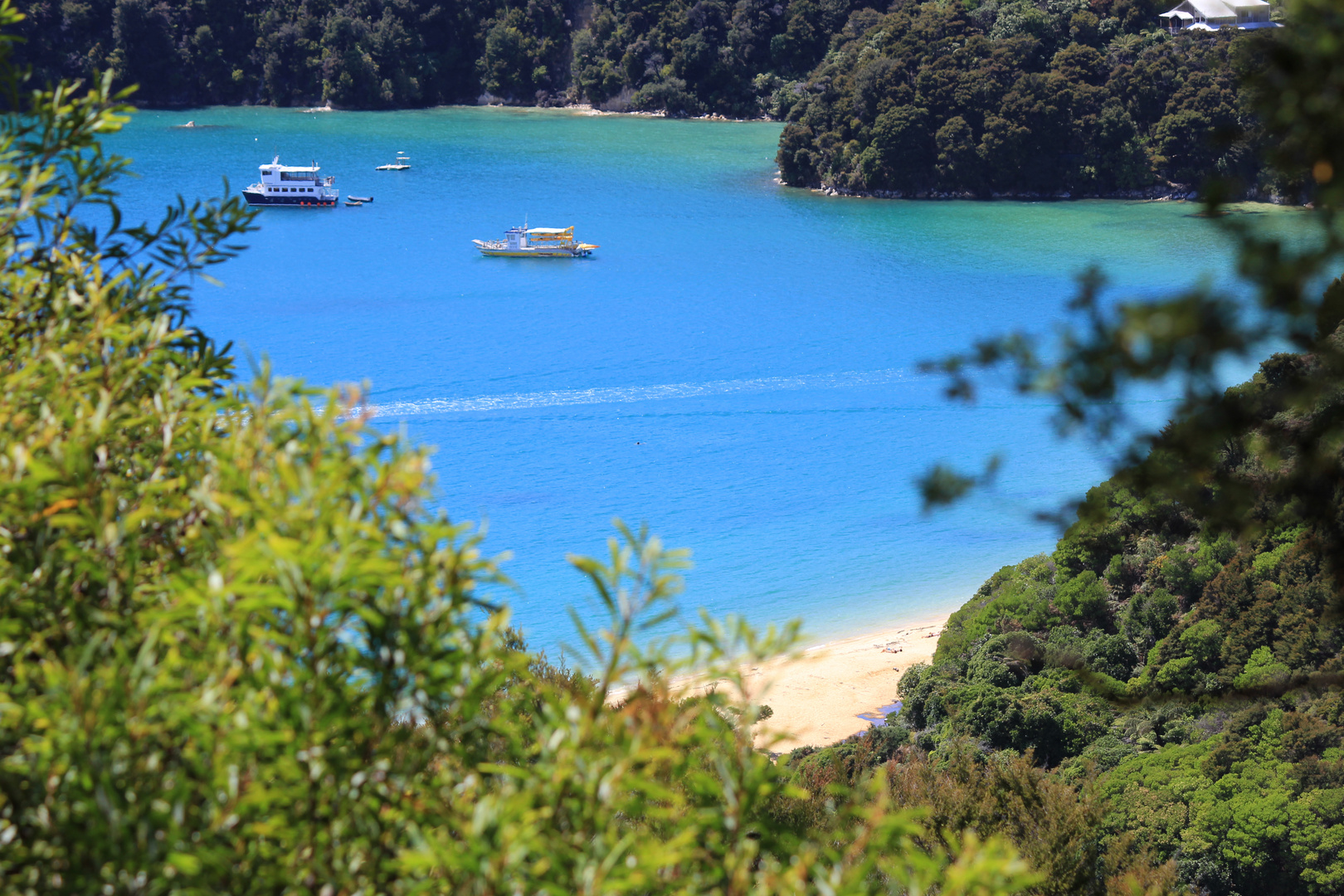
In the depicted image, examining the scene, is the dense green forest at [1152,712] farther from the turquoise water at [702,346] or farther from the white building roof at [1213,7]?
the white building roof at [1213,7]

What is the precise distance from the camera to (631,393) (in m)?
29.9

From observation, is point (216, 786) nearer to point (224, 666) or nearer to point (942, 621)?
point (224, 666)

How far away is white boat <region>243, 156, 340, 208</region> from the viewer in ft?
168

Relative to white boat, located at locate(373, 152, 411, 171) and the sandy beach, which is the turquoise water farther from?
the sandy beach

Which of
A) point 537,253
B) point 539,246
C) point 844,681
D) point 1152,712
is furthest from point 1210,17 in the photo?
point 1152,712

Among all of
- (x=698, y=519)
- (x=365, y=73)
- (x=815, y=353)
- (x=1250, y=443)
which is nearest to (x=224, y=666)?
(x=1250, y=443)

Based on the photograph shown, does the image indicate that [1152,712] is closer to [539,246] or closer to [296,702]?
[296,702]

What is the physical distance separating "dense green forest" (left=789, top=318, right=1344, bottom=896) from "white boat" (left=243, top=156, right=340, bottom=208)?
4150 cm

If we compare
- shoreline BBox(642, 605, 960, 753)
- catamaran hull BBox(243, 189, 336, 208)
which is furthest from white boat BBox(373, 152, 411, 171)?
shoreline BBox(642, 605, 960, 753)

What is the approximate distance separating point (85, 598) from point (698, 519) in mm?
21482

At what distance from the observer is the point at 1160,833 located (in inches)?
381

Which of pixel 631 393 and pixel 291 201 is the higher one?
pixel 291 201

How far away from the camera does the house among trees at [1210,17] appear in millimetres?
54625

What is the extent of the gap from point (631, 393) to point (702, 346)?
4.00 metres
